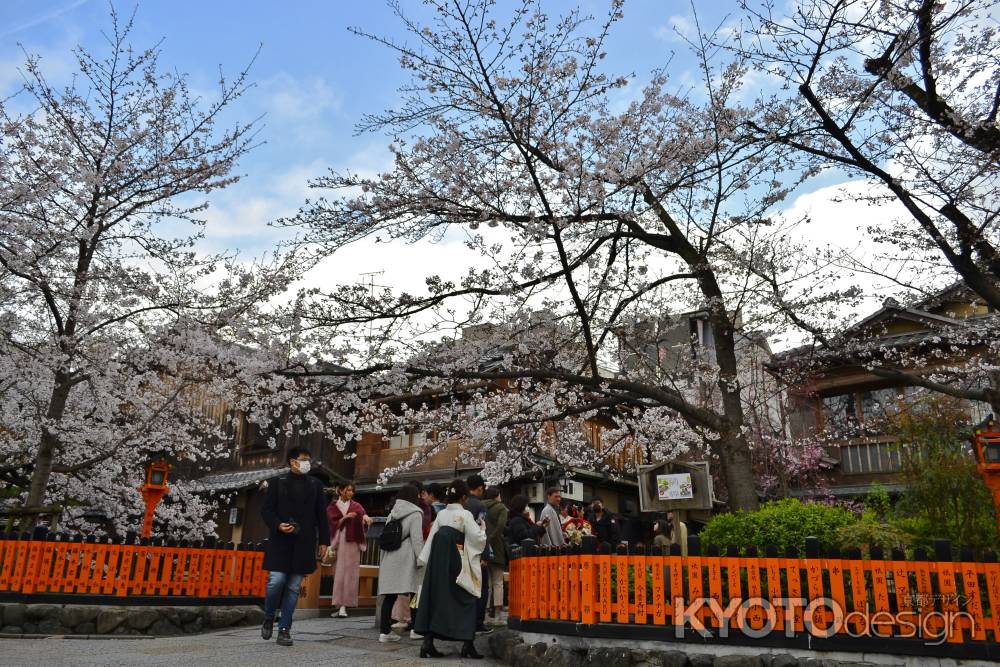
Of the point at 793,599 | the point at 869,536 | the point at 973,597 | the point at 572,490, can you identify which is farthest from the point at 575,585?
the point at 572,490

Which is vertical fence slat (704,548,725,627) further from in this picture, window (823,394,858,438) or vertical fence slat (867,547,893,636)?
window (823,394,858,438)

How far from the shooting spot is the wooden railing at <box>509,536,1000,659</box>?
5.50 m

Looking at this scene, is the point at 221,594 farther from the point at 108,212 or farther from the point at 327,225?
the point at 108,212

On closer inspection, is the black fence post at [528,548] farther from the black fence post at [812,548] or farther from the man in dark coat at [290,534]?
the black fence post at [812,548]

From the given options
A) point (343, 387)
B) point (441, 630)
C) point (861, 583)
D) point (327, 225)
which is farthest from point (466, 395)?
point (861, 583)

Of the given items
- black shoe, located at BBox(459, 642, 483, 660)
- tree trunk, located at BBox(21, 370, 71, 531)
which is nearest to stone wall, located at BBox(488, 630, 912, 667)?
black shoe, located at BBox(459, 642, 483, 660)

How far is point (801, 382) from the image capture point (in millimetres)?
18016

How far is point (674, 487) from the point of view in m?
8.50

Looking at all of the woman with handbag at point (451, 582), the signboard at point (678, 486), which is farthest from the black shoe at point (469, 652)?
the signboard at point (678, 486)

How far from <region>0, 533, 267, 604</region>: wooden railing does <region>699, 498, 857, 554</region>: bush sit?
6889 millimetres

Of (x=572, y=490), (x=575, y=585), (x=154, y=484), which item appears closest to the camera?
(x=575, y=585)

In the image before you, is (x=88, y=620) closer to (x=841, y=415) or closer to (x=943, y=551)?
(x=943, y=551)

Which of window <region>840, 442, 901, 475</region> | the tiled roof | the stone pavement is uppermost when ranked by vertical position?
window <region>840, 442, 901, 475</region>

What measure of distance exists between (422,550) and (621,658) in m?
2.42
